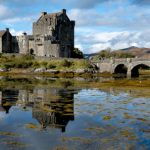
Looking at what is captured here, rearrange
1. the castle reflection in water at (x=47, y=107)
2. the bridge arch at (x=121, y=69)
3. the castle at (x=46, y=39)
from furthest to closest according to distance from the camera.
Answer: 1. the castle at (x=46, y=39)
2. the bridge arch at (x=121, y=69)
3. the castle reflection in water at (x=47, y=107)

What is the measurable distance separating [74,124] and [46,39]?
7329 centimetres

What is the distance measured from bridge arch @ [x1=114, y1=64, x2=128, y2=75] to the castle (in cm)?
1281

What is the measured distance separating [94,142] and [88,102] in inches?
612

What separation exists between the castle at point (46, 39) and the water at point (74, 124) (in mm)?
61594

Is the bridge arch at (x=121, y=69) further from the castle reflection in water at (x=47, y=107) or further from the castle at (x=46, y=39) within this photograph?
the castle reflection in water at (x=47, y=107)

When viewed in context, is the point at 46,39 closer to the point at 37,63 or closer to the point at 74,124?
the point at 37,63

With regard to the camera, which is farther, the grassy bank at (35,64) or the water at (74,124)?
the grassy bank at (35,64)

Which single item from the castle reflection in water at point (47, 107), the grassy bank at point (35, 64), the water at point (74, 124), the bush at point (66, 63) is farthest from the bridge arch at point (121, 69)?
the water at point (74, 124)

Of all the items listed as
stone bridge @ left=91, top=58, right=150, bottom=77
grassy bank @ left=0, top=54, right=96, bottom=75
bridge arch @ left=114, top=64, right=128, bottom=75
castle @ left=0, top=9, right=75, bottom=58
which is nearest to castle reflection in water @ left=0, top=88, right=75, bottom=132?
grassy bank @ left=0, top=54, right=96, bottom=75

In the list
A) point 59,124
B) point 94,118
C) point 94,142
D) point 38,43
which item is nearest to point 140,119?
point 94,118

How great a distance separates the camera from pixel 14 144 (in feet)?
57.5

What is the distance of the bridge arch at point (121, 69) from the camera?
94938mm

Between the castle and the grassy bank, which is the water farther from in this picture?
the castle

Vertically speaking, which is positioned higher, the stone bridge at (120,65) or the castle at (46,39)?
the castle at (46,39)
